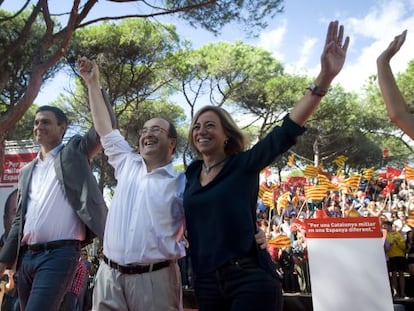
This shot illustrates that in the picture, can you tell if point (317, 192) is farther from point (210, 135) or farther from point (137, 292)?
point (137, 292)

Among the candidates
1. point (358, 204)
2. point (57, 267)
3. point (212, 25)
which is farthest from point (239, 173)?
point (358, 204)

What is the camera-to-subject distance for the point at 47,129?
7.72 feet

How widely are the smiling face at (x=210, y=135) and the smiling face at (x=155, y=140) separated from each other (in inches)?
8.9

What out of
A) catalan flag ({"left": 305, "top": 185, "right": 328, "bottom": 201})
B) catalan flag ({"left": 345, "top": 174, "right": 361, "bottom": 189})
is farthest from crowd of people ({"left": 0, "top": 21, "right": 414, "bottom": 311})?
catalan flag ({"left": 345, "top": 174, "right": 361, "bottom": 189})

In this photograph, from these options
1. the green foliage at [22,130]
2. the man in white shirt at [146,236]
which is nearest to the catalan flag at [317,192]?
the man in white shirt at [146,236]

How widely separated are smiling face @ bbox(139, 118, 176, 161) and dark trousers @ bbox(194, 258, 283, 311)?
66 centimetres

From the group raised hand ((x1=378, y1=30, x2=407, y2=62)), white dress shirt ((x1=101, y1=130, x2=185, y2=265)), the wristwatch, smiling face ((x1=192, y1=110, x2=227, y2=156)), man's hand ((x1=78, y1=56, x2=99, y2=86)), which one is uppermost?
man's hand ((x1=78, y1=56, x2=99, y2=86))

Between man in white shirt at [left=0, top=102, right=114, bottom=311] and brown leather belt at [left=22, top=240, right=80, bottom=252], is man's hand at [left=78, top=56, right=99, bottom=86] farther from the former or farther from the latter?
brown leather belt at [left=22, top=240, right=80, bottom=252]

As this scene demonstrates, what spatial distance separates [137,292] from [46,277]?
0.56 metres

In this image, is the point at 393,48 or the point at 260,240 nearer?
the point at 260,240

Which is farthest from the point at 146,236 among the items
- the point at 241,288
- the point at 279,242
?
the point at 279,242

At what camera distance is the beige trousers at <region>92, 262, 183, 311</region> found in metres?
1.69

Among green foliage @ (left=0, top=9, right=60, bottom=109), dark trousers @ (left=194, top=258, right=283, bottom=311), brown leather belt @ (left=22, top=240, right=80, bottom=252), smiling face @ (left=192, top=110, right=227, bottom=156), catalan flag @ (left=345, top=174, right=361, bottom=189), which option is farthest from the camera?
green foliage @ (left=0, top=9, right=60, bottom=109)

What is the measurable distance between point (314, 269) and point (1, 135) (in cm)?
572
